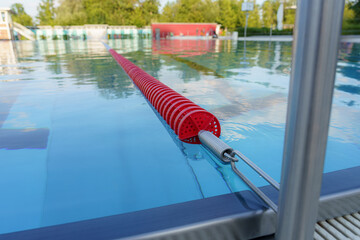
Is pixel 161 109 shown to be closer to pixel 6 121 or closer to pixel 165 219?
pixel 6 121

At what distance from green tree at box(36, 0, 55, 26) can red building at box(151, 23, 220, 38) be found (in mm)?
41930

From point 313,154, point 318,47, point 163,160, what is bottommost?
point 163,160

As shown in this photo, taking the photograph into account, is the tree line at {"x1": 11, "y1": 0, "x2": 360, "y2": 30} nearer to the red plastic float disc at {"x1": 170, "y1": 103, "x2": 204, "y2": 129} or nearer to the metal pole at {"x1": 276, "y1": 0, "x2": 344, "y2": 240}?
the red plastic float disc at {"x1": 170, "y1": 103, "x2": 204, "y2": 129}

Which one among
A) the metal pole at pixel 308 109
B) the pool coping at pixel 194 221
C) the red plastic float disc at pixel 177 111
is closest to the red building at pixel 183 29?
the red plastic float disc at pixel 177 111

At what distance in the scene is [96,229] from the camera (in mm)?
1200

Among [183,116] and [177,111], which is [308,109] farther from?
[177,111]

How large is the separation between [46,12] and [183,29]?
46764 millimetres

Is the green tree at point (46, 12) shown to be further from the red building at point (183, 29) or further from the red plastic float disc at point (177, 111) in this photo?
the red plastic float disc at point (177, 111)

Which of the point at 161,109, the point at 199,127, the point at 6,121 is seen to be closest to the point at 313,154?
the point at 199,127

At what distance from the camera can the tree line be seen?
6116cm

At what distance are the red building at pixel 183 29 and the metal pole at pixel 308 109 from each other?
144 ft

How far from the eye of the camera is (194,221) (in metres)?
1.20

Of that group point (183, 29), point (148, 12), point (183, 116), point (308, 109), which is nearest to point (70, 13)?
point (148, 12)

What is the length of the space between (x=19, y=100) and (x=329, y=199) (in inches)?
158
